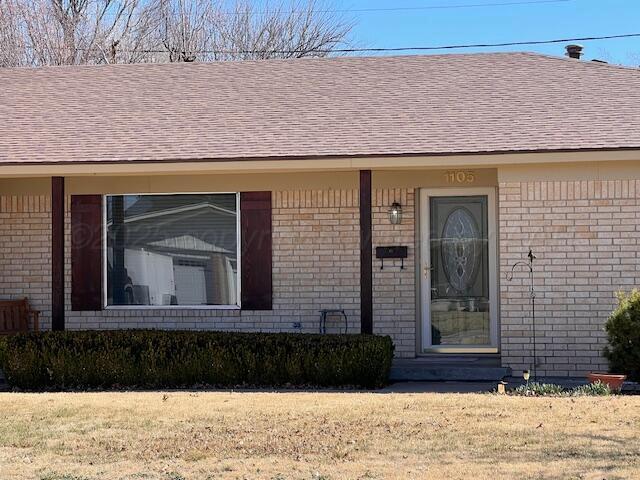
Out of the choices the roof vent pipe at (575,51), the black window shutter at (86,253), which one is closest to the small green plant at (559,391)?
the black window shutter at (86,253)

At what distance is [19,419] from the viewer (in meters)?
10.1

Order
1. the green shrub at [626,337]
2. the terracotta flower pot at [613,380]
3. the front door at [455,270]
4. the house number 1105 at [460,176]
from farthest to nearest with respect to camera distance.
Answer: the front door at [455,270]
the house number 1105 at [460,176]
the green shrub at [626,337]
the terracotta flower pot at [613,380]

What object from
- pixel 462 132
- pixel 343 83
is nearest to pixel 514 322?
pixel 462 132

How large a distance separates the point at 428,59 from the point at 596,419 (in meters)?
8.74

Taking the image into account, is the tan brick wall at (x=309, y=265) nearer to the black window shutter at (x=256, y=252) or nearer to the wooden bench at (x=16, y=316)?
the black window shutter at (x=256, y=252)

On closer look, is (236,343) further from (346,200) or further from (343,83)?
(343,83)

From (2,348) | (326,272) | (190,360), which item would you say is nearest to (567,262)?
(326,272)

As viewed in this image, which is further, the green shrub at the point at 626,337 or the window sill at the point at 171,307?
the window sill at the point at 171,307

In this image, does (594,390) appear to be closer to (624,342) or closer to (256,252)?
(624,342)

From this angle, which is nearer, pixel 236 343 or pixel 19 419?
pixel 19 419

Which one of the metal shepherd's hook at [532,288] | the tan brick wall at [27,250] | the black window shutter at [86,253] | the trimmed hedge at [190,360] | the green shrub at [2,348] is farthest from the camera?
the tan brick wall at [27,250]

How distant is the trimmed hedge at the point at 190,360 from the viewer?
1234 cm

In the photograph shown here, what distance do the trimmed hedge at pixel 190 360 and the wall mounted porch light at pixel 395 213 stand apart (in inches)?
88.3

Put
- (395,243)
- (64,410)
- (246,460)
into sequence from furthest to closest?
(395,243)
(64,410)
(246,460)
